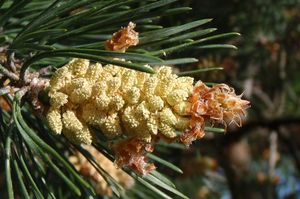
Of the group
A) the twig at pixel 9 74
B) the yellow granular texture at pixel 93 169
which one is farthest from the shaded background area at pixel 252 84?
the twig at pixel 9 74

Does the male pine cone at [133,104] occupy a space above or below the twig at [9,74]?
below

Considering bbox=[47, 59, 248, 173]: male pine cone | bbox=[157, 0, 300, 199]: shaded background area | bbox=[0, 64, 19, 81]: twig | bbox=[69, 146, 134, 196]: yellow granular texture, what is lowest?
bbox=[157, 0, 300, 199]: shaded background area

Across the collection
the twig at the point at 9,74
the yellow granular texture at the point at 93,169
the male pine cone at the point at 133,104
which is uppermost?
the twig at the point at 9,74

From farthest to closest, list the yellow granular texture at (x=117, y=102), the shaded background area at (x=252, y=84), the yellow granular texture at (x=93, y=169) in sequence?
the shaded background area at (x=252, y=84) → the yellow granular texture at (x=93, y=169) → the yellow granular texture at (x=117, y=102)

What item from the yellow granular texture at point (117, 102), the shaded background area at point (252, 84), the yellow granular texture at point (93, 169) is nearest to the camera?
the yellow granular texture at point (117, 102)

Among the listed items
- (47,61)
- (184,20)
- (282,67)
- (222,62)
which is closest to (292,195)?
(282,67)

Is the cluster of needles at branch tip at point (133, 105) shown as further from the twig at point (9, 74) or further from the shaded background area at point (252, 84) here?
the shaded background area at point (252, 84)

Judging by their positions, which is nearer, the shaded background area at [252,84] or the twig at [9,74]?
the twig at [9,74]

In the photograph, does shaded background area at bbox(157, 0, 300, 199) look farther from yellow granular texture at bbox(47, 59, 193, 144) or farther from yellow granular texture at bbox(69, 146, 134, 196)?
yellow granular texture at bbox(47, 59, 193, 144)

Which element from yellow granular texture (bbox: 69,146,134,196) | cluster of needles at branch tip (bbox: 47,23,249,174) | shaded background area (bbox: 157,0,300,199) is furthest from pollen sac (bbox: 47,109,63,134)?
shaded background area (bbox: 157,0,300,199)
